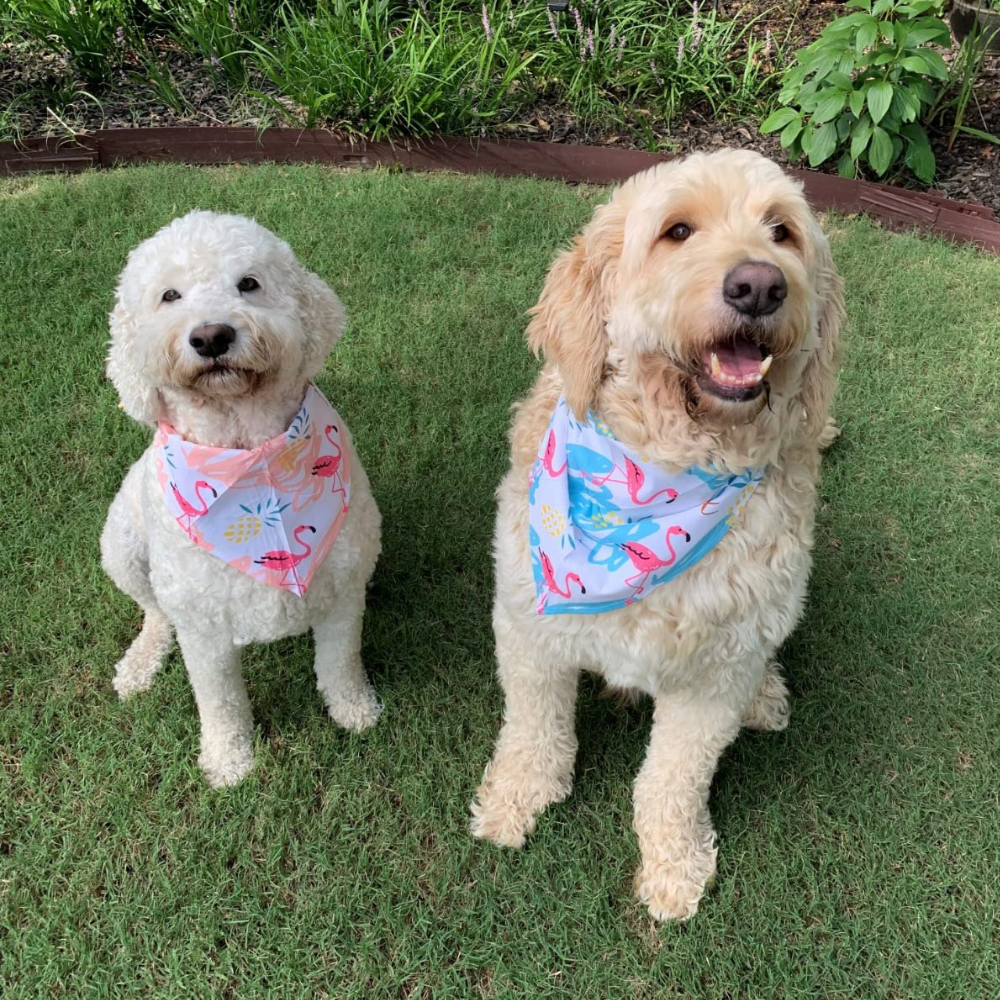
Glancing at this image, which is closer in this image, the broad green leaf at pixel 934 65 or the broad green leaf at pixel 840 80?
the broad green leaf at pixel 934 65

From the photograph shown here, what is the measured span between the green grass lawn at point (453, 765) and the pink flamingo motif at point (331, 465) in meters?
0.90

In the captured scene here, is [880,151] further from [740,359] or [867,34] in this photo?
[740,359]

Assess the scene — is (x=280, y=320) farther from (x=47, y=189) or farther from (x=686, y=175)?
(x=47, y=189)

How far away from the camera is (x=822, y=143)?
15.7ft

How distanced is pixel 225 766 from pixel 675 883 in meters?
1.45

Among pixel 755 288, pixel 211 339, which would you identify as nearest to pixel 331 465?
pixel 211 339

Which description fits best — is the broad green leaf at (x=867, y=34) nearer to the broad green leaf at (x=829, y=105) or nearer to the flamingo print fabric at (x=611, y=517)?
the broad green leaf at (x=829, y=105)

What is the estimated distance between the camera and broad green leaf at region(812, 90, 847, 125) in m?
4.63

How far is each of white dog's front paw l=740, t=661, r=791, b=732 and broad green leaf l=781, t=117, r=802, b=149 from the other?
3.54 metres

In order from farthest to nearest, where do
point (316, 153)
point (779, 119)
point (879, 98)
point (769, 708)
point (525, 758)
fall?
point (316, 153), point (779, 119), point (879, 98), point (769, 708), point (525, 758)

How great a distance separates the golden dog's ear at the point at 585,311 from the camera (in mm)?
1857

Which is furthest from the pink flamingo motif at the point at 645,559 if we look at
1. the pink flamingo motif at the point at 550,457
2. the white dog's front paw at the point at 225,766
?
the white dog's front paw at the point at 225,766

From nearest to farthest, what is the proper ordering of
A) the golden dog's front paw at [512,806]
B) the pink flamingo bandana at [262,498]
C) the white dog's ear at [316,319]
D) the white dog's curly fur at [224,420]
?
1. the white dog's curly fur at [224,420]
2. the pink flamingo bandana at [262,498]
3. the white dog's ear at [316,319]
4. the golden dog's front paw at [512,806]

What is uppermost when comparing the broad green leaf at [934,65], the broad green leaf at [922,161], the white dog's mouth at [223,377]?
the broad green leaf at [934,65]
